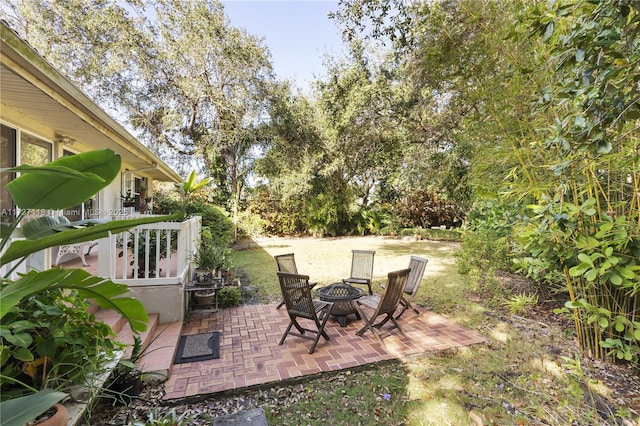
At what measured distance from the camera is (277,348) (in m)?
4.06

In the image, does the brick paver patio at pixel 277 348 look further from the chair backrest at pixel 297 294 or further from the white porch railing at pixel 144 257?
the white porch railing at pixel 144 257

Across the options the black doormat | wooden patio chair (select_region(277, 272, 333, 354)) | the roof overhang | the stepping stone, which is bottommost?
the stepping stone

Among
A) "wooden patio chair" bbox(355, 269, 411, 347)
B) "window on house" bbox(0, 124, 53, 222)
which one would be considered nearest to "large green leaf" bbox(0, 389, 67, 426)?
"wooden patio chair" bbox(355, 269, 411, 347)

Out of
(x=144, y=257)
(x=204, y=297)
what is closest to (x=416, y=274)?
(x=204, y=297)

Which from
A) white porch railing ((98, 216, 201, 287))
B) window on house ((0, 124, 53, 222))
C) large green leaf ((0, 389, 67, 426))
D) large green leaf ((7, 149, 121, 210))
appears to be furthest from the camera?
→ white porch railing ((98, 216, 201, 287))

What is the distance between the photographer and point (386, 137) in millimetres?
14672

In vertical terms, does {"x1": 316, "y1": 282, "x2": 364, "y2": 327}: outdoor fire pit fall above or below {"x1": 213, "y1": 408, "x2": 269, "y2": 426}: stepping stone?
above

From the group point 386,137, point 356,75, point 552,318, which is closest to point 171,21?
point 356,75

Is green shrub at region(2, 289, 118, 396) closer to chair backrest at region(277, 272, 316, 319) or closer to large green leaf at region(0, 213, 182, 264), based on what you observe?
large green leaf at region(0, 213, 182, 264)

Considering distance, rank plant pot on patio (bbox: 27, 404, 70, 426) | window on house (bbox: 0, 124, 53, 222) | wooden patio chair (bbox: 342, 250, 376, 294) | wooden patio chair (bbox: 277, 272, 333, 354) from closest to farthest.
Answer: plant pot on patio (bbox: 27, 404, 70, 426)
wooden patio chair (bbox: 277, 272, 333, 354)
window on house (bbox: 0, 124, 53, 222)
wooden patio chair (bbox: 342, 250, 376, 294)

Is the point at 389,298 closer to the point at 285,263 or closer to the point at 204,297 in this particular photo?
the point at 285,263

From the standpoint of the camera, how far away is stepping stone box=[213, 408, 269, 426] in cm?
268

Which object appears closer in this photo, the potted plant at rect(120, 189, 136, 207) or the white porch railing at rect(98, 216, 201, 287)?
the white porch railing at rect(98, 216, 201, 287)

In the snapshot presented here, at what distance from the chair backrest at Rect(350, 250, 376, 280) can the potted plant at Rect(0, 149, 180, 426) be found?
4447 mm
